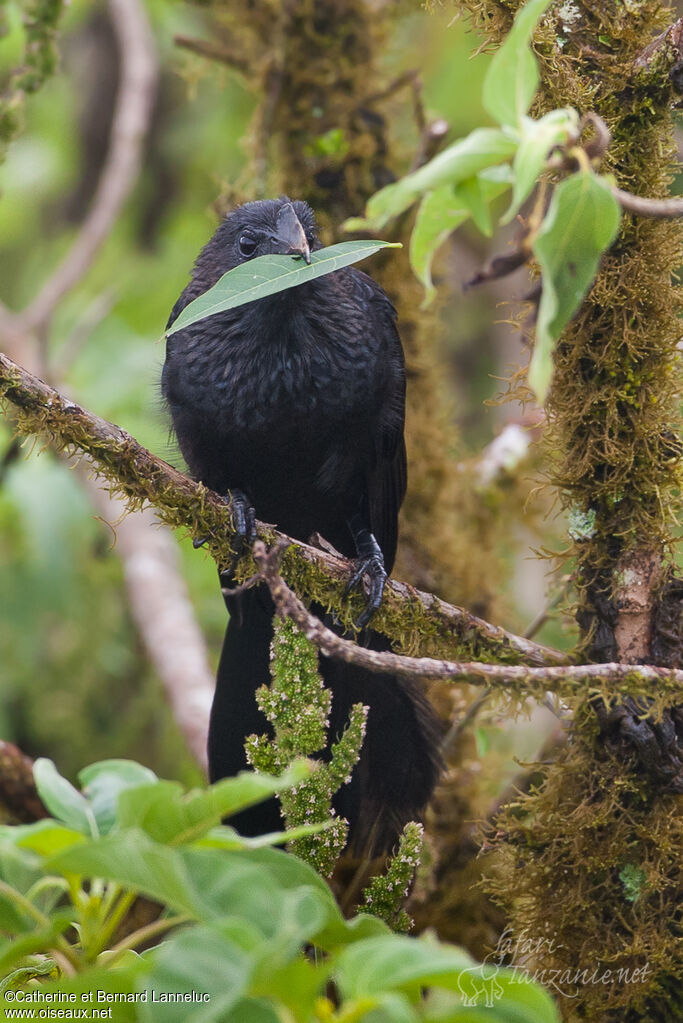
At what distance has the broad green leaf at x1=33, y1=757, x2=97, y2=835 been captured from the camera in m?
1.16

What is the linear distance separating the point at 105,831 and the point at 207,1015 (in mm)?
389

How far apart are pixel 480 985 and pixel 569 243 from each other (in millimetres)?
808

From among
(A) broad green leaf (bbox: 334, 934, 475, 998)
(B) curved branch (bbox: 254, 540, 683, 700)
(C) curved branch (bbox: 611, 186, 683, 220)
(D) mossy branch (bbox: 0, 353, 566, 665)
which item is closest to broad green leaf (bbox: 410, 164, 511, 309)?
(C) curved branch (bbox: 611, 186, 683, 220)

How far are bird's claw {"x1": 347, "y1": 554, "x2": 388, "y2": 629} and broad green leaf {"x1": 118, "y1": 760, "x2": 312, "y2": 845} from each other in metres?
1.15

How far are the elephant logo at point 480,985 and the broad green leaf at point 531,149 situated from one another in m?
0.72

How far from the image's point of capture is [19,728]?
14.8ft

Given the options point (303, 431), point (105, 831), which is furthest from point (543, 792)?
point (105, 831)

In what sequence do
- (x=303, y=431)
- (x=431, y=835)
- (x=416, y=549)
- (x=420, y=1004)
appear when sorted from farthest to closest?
(x=416, y=549)
(x=431, y=835)
(x=303, y=431)
(x=420, y=1004)

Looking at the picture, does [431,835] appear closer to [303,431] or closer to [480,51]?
[303,431]

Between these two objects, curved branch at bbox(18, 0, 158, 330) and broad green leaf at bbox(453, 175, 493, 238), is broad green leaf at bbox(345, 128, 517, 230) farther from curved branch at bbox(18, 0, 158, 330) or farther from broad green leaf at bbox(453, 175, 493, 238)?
curved branch at bbox(18, 0, 158, 330)

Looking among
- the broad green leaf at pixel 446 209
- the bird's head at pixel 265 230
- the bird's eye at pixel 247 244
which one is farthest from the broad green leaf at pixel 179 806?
A: the bird's eye at pixel 247 244

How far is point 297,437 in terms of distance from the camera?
248 cm

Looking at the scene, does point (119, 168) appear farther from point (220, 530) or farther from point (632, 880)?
point (632, 880)

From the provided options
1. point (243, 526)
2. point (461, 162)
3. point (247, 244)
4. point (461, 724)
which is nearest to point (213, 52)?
point (247, 244)
